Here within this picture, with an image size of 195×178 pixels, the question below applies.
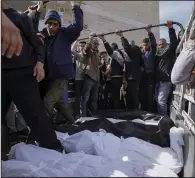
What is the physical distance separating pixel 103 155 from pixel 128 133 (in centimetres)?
69

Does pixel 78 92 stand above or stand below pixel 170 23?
below

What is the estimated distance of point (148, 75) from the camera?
5.68 m

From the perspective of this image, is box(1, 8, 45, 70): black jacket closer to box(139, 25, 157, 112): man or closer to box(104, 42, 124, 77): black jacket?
box(139, 25, 157, 112): man

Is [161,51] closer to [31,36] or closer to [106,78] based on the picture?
[106,78]

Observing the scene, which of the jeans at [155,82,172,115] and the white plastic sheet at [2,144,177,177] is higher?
the white plastic sheet at [2,144,177,177]

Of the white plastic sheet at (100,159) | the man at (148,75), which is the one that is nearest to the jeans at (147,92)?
the man at (148,75)

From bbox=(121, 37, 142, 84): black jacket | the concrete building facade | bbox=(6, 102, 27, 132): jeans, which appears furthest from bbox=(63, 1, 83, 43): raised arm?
the concrete building facade

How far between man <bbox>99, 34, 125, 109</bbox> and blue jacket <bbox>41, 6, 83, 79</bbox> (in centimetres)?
258

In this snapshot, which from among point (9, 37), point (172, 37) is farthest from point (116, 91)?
point (9, 37)

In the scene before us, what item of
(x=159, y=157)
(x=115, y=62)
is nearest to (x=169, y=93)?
(x=115, y=62)

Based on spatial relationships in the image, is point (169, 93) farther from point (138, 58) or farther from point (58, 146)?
point (58, 146)

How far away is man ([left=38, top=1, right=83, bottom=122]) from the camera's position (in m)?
3.03

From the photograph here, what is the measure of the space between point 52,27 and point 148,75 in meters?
2.95

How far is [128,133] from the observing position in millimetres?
2859
